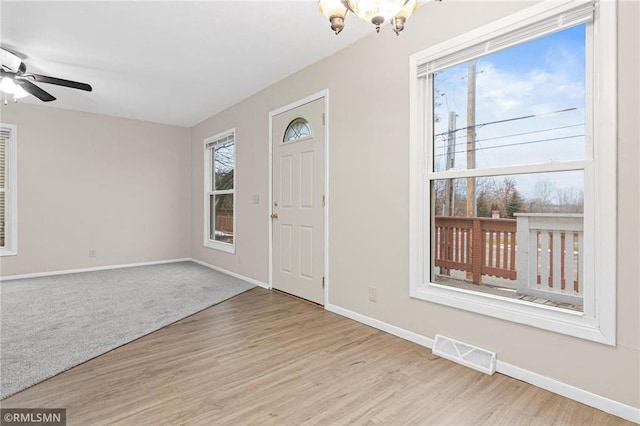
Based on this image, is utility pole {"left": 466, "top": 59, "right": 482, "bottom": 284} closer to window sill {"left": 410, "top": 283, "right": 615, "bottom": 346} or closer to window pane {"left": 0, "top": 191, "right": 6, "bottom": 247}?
window sill {"left": 410, "top": 283, "right": 615, "bottom": 346}

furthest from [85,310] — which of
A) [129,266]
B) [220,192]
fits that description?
[220,192]

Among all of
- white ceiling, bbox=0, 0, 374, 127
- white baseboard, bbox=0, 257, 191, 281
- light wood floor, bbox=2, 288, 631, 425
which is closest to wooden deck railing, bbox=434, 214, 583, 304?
light wood floor, bbox=2, 288, 631, 425

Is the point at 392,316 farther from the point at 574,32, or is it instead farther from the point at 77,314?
the point at 77,314

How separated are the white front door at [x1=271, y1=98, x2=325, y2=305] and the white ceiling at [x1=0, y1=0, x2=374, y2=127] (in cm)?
60

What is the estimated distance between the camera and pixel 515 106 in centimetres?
214

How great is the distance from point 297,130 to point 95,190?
3.79 metres

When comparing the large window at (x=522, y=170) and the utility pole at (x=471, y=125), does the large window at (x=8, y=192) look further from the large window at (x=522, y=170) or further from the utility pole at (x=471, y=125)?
the utility pole at (x=471, y=125)

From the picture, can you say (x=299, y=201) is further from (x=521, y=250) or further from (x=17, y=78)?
(x=17, y=78)

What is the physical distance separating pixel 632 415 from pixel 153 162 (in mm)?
6539

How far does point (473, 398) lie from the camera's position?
5.90 ft

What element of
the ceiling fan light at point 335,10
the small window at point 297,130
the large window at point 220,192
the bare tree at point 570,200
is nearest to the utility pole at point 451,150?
the bare tree at point 570,200

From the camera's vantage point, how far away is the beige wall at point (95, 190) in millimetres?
4816

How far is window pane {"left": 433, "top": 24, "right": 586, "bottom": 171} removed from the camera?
1.89 metres

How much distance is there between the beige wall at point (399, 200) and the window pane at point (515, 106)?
24 cm
